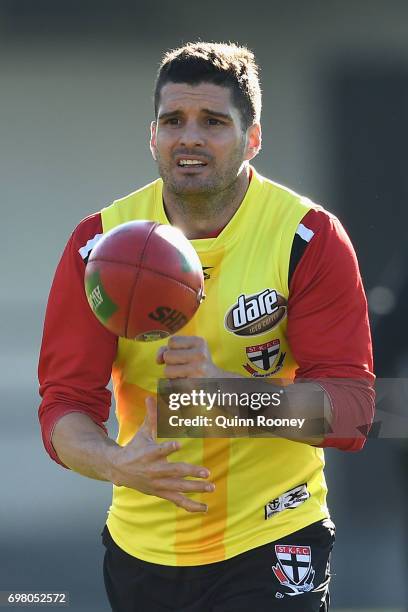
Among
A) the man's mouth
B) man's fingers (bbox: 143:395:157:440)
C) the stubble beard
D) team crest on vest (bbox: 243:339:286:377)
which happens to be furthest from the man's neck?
man's fingers (bbox: 143:395:157:440)

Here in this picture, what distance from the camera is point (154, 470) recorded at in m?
2.93

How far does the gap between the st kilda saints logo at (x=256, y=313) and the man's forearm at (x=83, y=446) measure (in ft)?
1.46

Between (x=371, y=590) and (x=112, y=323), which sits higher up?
(x=112, y=323)

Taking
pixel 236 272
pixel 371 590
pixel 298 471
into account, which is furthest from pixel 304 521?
pixel 371 590

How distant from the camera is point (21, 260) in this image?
21.5 ft

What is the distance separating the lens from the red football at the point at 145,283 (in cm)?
292

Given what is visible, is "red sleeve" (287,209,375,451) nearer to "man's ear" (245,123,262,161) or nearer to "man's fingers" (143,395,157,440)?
"man's ear" (245,123,262,161)

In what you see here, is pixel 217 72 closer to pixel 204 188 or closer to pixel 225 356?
pixel 204 188

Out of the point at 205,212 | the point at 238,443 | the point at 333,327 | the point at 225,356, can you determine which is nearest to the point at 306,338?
the point at 333,327

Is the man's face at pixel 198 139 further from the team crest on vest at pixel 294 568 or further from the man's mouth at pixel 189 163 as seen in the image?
the team crest on vest at pixel 294 568

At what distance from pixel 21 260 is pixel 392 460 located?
207cm

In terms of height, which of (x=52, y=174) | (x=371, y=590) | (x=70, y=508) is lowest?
(x=371, y=590)

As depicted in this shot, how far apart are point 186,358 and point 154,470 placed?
0.89ft

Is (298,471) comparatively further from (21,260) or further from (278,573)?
Result: (21,260)
